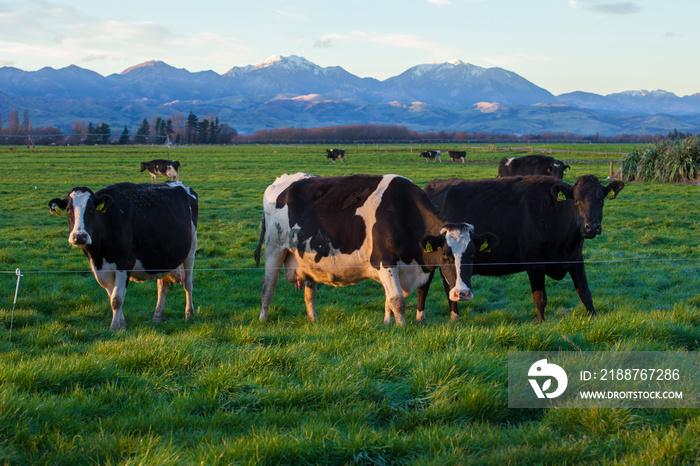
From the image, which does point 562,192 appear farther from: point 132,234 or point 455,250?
point 132,234

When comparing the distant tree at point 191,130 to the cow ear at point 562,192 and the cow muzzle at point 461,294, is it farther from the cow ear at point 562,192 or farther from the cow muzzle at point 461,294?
the cow muzzle at point 461,294

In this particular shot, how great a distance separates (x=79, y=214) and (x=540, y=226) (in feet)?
20.8

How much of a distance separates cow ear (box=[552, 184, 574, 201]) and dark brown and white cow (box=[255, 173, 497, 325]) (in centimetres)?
161

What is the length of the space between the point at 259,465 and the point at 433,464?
108 centimetres

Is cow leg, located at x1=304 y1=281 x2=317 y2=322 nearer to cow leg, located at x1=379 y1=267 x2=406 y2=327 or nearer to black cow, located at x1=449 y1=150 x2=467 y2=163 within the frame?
cow leg, located at x1=379 y1=267 x2=406 y2=327

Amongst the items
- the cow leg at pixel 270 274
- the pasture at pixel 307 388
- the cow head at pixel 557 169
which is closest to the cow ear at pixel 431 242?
the pasture at pixel 307 388

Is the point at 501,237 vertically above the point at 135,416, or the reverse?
the point at 501,237

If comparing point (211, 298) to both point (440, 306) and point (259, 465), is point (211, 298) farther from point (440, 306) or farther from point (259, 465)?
point (259, 465)

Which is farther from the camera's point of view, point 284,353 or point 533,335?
point 533,335

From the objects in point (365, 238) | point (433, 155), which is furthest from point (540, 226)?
point (433, 155)

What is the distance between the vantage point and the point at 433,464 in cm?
375

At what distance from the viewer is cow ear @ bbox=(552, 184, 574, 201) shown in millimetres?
8531

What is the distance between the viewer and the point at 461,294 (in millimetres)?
6977

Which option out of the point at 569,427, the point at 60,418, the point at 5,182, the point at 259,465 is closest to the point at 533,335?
the point at 569,427
